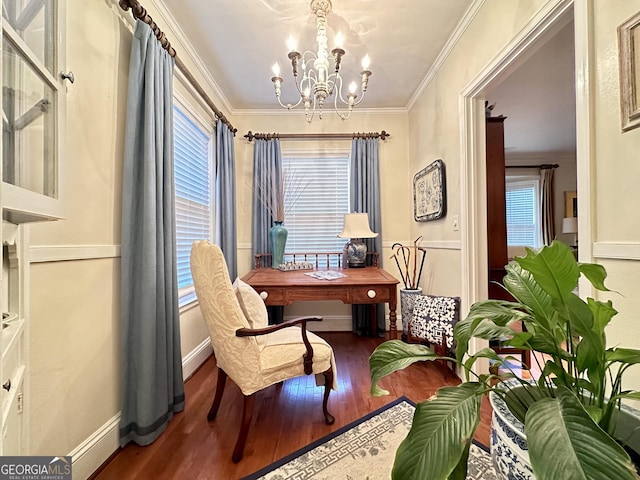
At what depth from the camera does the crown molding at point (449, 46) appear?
72.3 inches

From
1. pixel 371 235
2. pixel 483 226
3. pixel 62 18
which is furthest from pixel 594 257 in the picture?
pixel 62 18

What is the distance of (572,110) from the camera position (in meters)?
3.21

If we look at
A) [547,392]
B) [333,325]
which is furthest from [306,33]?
[333,325]

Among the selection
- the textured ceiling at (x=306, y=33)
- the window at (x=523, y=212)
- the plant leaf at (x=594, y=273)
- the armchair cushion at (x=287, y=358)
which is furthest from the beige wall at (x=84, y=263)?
the window at (x=523, y=212)

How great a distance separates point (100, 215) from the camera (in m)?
1.40

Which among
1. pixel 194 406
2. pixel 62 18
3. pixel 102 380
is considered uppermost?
pixel 62 18

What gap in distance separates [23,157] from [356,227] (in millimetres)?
2455

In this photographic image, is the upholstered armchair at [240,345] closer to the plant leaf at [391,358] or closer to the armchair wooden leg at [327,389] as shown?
the armchair wooden leg at [327,389]

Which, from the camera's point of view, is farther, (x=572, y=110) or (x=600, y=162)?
(x=572, y=110)

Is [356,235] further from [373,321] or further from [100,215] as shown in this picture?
[100,215]

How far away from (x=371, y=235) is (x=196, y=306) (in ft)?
6.08

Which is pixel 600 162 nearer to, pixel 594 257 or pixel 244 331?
pixel 594 257

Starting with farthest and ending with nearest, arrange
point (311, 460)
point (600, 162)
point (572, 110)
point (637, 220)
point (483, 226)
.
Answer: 1. point (572, 110)
2. point (483, 226)
3. point (311, 460)
4. point (600, 162)
5. point (637, 220)

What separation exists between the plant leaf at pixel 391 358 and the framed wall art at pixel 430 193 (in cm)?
187
